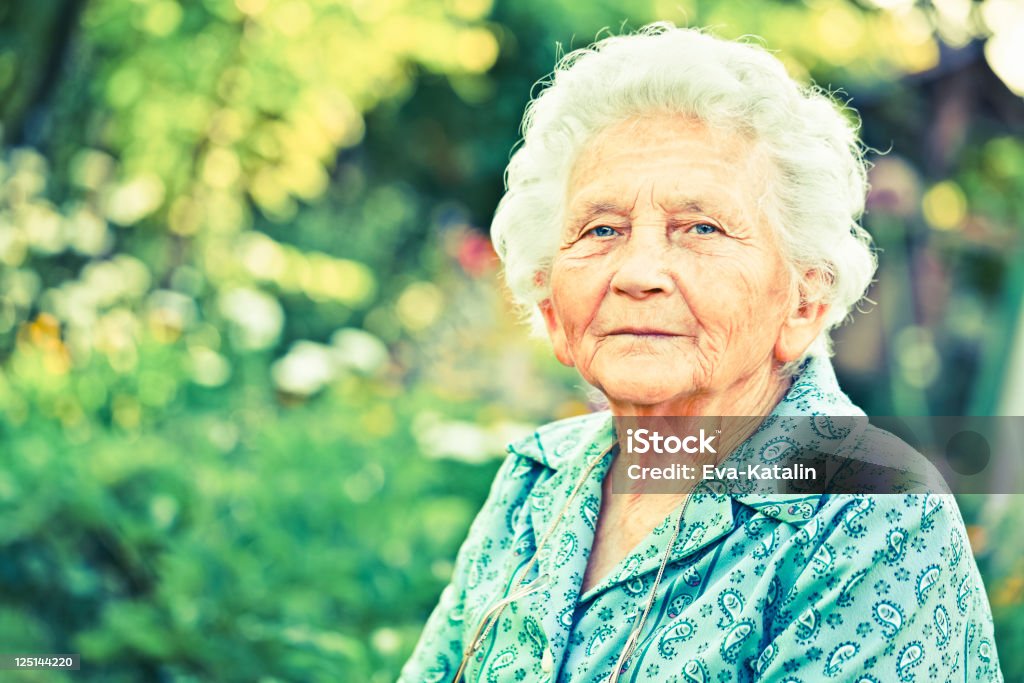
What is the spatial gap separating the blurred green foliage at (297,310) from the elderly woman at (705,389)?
1.23 meters

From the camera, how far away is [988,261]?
24.2 ft

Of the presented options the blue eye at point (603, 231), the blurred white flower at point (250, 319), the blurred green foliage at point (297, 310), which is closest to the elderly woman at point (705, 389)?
the blue eye at point (603, 231)

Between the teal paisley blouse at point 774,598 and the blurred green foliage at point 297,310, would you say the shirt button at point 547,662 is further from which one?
the blurred green foliage at point 297,310

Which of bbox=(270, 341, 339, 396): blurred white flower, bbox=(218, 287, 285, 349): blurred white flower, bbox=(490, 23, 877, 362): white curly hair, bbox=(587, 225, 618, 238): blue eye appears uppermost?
bbox=(218, 287, 285, 349): blurred white flower

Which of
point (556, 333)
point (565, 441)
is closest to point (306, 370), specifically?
point (565, 441)

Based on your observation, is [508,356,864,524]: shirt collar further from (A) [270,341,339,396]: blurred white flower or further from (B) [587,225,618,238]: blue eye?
(A) [270,341,339,396]: blurred white flower

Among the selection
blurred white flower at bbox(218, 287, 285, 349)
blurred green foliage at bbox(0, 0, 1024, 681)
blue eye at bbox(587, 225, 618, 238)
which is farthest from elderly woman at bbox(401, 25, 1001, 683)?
blurred white flower at bbox(218, 287, 285, 349)

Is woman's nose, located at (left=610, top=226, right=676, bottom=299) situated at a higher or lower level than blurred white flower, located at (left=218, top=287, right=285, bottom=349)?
lower

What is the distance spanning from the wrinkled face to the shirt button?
1.35 ft

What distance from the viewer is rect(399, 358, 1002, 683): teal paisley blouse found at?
135cm

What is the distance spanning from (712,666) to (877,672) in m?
0.22

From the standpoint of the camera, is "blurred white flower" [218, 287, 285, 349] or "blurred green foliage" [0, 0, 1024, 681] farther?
"blurred white flower" [218, 287, 285, 349]

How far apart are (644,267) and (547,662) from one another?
24.8 inches

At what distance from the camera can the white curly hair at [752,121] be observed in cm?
162
